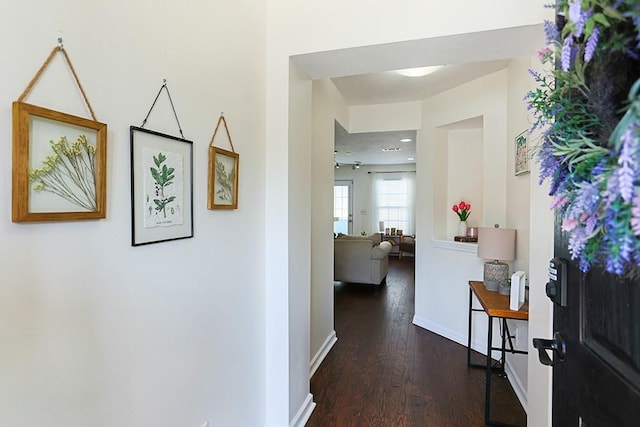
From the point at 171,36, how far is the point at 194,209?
622 millimetres

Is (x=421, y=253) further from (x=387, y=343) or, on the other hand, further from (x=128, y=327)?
(x=128, y=327)

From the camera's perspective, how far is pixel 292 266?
189 centimetres

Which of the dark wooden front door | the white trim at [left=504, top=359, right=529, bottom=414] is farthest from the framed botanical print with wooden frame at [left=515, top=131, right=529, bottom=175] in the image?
the white trim at [left=504, top=359, right=529, bottom=414]

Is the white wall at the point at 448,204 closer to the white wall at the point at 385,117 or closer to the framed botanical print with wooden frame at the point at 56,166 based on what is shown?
the white wall at the point at 385,117

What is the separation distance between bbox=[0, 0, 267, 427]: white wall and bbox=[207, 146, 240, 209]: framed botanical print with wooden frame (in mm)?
42

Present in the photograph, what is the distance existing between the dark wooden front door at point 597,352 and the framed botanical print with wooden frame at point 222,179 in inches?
49.4

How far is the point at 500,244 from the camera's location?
2.46 meters

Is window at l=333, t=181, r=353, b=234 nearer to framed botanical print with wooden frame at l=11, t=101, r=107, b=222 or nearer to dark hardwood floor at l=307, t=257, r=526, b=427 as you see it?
dark hardwood floor at l=307, t=257, r=526, b=427

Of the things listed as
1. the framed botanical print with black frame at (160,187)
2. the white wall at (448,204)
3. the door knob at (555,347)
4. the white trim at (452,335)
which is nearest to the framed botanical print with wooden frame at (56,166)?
the framed botanical print with black frame at (160,187)

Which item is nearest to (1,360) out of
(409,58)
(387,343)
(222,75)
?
(222,75)

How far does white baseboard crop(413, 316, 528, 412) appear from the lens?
7.54 ft

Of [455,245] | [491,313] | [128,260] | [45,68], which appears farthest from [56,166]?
[455,245]

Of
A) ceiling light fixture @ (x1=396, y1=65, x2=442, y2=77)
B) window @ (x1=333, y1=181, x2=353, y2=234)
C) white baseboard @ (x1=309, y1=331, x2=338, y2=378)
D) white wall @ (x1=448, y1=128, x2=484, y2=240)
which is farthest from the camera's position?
window @ (x1=333, y1=181, x2=353, y2=234)

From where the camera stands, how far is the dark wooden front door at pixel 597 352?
0.63 metres
